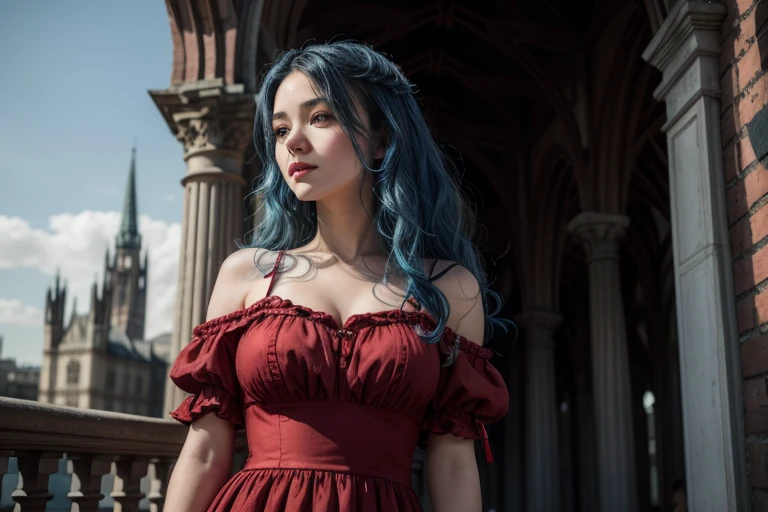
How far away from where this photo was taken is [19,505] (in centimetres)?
259

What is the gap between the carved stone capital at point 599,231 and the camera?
11.2 metres

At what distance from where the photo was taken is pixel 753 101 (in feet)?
11.6

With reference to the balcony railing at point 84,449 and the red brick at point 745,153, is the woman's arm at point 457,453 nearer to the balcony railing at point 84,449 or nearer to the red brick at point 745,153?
the balcony railing at point 84,449

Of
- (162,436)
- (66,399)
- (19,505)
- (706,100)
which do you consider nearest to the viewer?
(19,505)

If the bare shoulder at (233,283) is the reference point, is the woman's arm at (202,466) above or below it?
below

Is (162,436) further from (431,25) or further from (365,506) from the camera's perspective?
(431,25)

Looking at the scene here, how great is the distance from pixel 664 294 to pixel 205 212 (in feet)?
48.2

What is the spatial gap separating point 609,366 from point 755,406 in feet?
23.3

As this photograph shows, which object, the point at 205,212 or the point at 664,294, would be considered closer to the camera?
the point at 205,212

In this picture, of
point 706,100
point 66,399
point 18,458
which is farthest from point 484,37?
point 66,399

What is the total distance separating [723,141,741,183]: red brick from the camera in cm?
375

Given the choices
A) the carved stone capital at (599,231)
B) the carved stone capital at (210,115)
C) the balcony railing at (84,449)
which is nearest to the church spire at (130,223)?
the carved stone capital at (599,231)

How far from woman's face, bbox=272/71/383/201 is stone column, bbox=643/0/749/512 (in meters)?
2.69

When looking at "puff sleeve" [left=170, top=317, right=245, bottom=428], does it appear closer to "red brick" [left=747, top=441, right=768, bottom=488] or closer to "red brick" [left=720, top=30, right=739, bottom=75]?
"red brick" [left=747, top=441, right=768, bottom=488]
